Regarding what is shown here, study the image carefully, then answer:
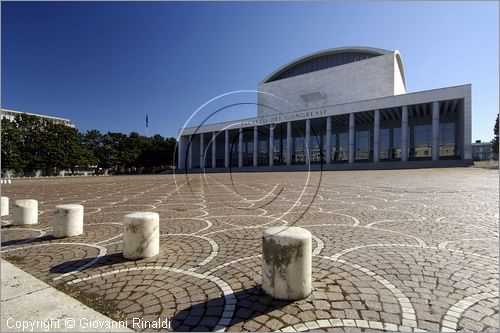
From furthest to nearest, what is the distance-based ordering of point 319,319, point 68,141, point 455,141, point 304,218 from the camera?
point 68,141 < point 455,141 < point 304,218 < point 319,319

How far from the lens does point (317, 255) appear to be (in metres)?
5.12

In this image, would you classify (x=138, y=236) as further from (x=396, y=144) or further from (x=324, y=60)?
(x=324, y=60)

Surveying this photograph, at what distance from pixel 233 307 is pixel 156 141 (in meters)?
95.6

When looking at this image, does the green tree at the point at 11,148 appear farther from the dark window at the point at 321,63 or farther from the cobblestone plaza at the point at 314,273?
the dark window at the point at 321,63

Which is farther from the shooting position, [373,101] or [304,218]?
[373,101]

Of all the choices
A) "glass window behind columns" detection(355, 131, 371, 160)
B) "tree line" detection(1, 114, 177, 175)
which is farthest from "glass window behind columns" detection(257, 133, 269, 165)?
"tree line" detection(1, 114, 177, 175)

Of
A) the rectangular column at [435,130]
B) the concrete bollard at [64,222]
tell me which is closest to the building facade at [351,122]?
the rectangular column at [435,130]

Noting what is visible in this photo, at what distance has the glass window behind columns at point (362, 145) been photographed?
202 ft

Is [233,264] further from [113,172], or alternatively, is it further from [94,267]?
[113,172]

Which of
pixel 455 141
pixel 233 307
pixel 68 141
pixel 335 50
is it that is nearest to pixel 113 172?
pixel 68 141

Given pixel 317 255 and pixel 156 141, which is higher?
pixel 156 141

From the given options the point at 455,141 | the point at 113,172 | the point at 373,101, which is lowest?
the point at 113,172

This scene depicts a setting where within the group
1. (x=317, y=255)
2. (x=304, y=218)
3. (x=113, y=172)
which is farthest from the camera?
(x=113, y=172)

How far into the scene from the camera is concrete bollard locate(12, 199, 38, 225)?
7.94m
